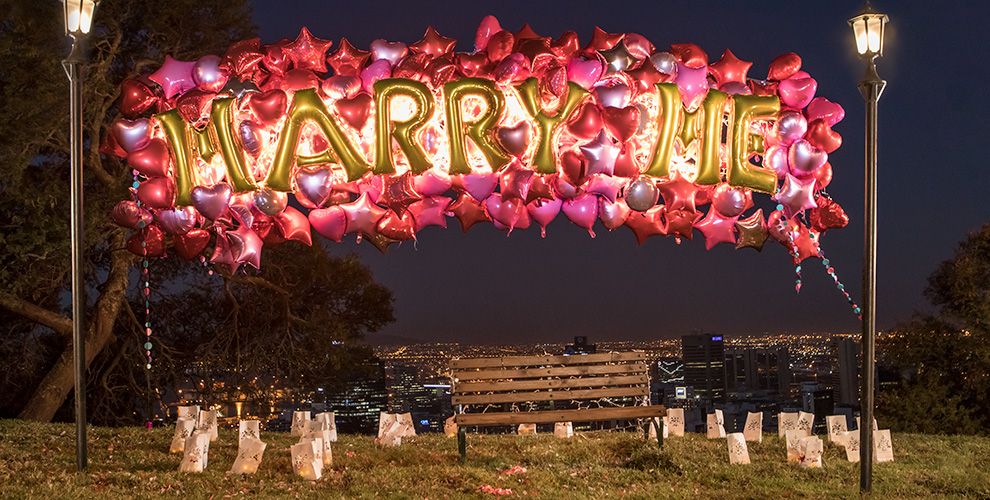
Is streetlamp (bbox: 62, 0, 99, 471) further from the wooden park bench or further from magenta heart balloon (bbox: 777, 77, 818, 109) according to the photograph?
magenta heart balloon (bbox: 777, 77, 818, 109)

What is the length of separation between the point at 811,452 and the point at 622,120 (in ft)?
10.1

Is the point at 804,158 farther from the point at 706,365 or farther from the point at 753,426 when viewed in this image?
the point at 706,365

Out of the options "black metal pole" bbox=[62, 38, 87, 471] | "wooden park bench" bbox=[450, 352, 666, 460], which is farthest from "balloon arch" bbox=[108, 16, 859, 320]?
"wooden park bench" bbox=[450, 352, 666, 460]

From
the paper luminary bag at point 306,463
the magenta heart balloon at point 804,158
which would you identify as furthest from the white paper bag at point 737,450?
the paper luminary bag at point 306,463

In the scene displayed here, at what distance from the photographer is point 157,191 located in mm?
8875

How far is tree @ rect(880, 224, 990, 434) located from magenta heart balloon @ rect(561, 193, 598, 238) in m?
9.26

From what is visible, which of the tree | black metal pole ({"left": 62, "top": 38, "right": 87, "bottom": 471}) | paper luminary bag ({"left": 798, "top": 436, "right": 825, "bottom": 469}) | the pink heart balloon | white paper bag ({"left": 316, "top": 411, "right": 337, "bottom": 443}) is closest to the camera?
black metal pole ({"left": 62, "top": 38, "right": 87, "bottom": 471})

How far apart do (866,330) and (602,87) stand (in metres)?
2.76

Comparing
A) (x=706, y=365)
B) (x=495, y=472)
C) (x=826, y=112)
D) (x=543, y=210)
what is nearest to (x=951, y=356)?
(x=706, y=365)

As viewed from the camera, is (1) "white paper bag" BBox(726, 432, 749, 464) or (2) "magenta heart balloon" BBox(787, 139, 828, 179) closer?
(1) "white paper bag" BBox(726, 432, 749, 464)

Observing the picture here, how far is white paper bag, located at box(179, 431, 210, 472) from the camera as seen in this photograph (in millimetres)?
7824

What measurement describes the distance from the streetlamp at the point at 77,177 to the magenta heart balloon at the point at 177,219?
128 centimetres

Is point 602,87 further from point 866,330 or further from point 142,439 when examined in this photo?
point 142,439

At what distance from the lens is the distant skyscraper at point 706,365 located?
17297mm
